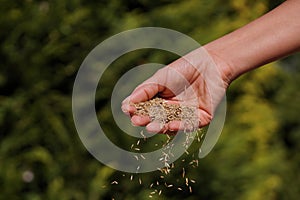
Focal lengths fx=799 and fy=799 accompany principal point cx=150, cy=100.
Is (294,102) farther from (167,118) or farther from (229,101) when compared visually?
(167,118)

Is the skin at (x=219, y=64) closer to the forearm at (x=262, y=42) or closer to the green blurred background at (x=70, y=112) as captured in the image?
the forearm at (x=262, y=42)

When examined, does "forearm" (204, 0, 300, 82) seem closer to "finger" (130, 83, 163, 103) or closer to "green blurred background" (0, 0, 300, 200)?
→ "finger" (130, 83, 163, 103)

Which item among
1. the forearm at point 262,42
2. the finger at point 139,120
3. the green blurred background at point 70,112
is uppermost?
the forearm at point 262,42

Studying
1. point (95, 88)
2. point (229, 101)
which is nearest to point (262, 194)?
point (229, 101)

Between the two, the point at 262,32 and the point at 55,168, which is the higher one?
the point at 262,32

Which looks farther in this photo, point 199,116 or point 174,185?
point 174,185

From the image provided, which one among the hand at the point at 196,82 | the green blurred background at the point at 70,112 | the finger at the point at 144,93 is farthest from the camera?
the green blurred background at the point at 70,112

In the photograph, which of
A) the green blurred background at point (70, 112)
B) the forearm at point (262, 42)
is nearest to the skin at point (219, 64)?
the forearm at point (262, 42)

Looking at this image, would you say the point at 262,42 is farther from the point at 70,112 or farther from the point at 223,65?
the point at 70,112
